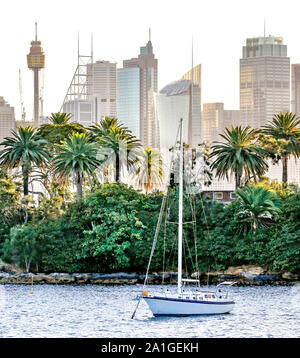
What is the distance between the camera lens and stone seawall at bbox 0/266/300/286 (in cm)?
6788

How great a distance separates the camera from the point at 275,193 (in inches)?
2884

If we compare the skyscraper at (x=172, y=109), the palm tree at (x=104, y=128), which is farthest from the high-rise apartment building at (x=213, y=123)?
the palm tree at (x=104, y=128)

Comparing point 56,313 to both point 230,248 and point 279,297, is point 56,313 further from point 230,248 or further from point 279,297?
point 230,248

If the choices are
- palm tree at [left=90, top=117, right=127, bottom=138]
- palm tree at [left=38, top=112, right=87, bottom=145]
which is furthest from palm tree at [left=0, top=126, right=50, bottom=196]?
palm tree at [left=90, top=117, right=127, bottom=138]

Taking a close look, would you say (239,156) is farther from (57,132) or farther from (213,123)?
(213,123)

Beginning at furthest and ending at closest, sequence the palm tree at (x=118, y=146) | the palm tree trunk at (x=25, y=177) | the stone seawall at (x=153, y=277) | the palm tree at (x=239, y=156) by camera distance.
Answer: the palm tree trunk at (x=25, y=177) < the palm tree at (x=118, y=146) < the palm tree at (x=239, y=156) < the stone seawall at (x=153, y=277)

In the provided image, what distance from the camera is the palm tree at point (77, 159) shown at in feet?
252

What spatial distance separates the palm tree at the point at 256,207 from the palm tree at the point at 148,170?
13530 mm

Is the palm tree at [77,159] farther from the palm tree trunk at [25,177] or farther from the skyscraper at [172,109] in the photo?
the skyscraper at [172,109]

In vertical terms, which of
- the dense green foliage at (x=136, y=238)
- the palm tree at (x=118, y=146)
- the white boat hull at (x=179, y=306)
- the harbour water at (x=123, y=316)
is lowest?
the harbour water at (x=123, y=316)

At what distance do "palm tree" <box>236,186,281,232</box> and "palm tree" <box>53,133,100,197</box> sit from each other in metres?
13.6

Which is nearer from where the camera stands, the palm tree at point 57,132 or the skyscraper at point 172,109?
the palm tree at point 57,132

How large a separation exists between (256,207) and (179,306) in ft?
73.9

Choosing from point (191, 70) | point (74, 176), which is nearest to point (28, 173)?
point (74, 176)
